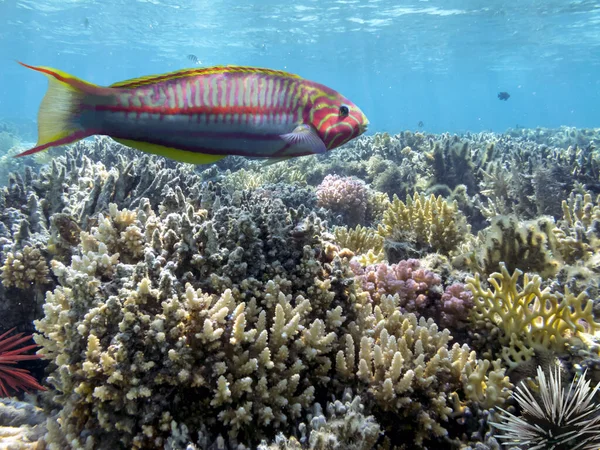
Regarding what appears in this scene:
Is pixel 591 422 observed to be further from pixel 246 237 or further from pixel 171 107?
pixel 171 107

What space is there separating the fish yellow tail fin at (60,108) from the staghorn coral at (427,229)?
383 centimetres

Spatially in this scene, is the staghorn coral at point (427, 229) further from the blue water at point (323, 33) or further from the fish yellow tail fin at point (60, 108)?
the blue water at point (323, 33)

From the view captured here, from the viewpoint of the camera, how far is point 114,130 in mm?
1888

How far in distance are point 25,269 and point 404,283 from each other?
3577 mm

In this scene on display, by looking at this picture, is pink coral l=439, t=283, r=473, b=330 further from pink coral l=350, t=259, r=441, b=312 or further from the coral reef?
the coral reef

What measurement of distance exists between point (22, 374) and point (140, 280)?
133cm

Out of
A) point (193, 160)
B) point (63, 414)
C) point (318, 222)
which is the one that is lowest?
point (63, 414)

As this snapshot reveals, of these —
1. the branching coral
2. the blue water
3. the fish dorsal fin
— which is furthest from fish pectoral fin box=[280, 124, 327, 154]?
the blue water

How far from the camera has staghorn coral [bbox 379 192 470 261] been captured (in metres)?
4.85

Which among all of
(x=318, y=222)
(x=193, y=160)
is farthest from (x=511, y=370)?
(x=193, y=160)

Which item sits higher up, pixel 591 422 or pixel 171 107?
pixel 171 107

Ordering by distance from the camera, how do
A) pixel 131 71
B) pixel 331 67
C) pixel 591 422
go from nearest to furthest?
pixel 591 422 → pixel 331 67 → pixel 131 71

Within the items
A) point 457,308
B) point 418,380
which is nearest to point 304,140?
point 418,380

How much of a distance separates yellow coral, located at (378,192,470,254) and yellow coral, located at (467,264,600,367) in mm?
1860
